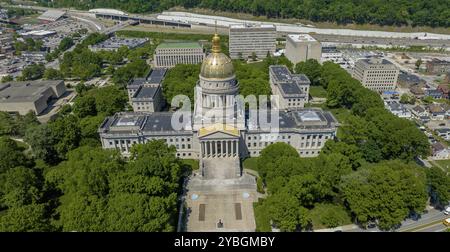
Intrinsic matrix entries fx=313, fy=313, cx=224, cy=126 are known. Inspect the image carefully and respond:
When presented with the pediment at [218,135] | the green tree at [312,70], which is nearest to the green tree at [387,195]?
the pediment at [218,135]

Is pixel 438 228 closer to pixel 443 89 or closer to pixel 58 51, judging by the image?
pixel 443 89

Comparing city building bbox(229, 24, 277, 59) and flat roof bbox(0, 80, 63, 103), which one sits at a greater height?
city building bbox(229, 24, 277, 59)

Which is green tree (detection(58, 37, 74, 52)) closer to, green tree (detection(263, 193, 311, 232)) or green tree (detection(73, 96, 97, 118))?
green tree (detection(73, 96, 97, 118))

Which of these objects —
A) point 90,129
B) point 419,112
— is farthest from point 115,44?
point 419,112

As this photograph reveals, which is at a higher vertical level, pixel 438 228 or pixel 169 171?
pixel 169 171

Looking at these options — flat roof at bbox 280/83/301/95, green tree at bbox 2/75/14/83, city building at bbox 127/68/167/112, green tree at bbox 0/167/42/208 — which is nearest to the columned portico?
city building at bbox 127/68/167/112

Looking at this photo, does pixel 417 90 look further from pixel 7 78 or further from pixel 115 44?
pixel 7 78
